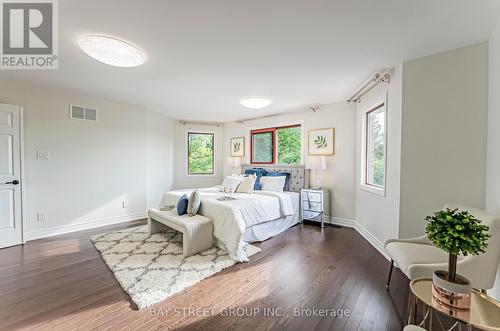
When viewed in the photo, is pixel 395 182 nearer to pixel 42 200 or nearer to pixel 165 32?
pixel 165 32

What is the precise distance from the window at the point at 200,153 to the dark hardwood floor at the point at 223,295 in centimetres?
338

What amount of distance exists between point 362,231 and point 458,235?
268 cm

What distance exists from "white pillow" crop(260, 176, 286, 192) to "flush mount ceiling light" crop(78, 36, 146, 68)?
120 inches

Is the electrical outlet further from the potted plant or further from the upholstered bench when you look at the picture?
the potted plant

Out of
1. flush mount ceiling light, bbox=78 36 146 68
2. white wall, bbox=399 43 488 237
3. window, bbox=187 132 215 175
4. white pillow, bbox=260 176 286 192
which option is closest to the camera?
flush mount ceiling light, bbox=78 36 146 68

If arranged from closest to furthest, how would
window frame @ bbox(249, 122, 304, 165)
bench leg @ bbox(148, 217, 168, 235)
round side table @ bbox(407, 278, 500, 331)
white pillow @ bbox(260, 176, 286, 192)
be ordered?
round side table @ bbox(407, 278, 500, 331)
bench leg @ bbox(148, 217, 168, 235)
white pillow @ bbox(260, 176, 286, 192)
window frame @ bbox(249, 122, 304, 165)

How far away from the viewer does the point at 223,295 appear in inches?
79.3

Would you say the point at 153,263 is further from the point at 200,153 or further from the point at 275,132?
the point at 200,153

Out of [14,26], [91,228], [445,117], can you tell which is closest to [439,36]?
[445,117]

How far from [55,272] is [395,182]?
410 centimetres

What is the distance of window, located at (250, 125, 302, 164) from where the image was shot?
4918 mm

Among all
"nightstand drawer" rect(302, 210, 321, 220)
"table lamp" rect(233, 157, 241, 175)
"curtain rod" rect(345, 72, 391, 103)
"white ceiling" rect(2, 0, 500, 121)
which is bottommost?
"nightstand drawer" rect(302, 210, 321, 220)

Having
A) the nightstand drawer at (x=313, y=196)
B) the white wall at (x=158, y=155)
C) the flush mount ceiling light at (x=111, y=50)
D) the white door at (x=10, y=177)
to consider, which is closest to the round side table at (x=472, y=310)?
the nightstand drawer at (x=313, y=196)

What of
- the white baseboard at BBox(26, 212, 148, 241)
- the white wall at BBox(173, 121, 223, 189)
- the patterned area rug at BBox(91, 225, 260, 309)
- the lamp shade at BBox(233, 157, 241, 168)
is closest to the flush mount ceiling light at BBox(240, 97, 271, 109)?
the lamp shade at BBox(233, 157, 241, 168)
